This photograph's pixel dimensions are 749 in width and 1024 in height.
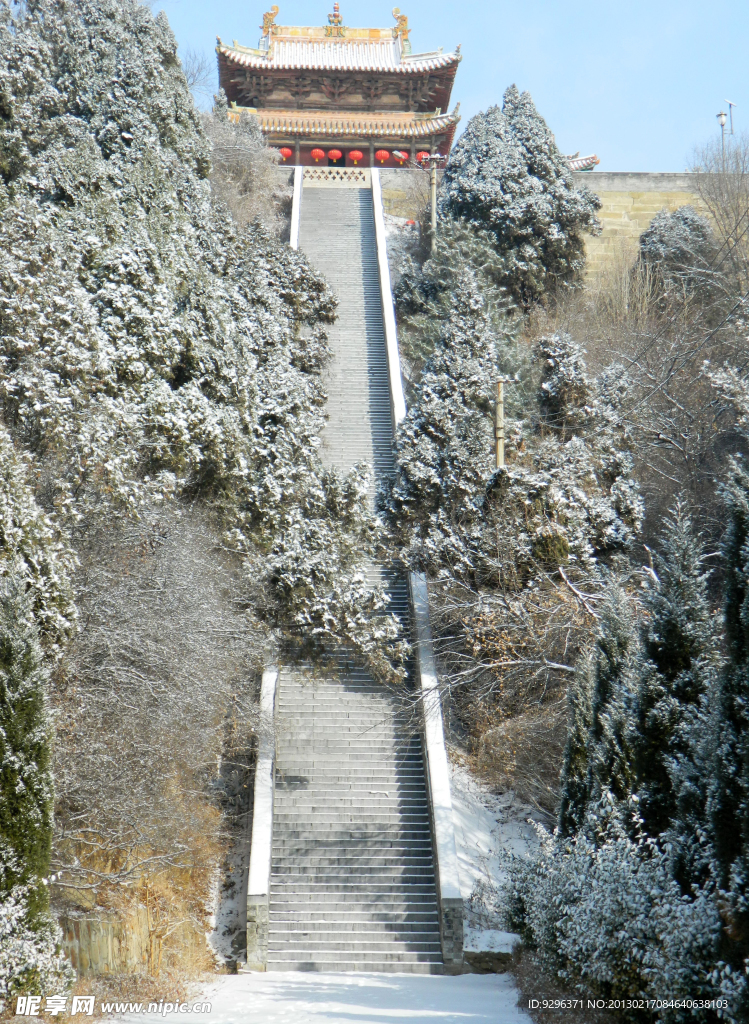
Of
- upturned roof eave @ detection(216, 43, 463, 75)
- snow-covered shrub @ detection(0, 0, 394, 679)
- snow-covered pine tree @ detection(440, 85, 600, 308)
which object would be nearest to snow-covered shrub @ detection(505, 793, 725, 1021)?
snow-covered shrub @ detection(0, 0, 394, 679)

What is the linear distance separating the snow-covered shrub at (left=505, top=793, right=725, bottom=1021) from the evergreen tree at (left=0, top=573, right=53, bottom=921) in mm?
4288

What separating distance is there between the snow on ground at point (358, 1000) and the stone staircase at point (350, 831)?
1.73ft

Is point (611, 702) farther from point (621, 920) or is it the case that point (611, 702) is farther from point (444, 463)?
point (444, 463)

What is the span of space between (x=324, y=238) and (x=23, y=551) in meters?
20.0

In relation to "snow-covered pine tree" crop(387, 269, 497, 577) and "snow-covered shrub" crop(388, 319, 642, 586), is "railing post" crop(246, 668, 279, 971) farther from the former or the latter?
"snow-covered shrub" crop(388, 319, 642, 586)

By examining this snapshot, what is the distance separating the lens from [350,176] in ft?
99.2

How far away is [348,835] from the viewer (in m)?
12.1

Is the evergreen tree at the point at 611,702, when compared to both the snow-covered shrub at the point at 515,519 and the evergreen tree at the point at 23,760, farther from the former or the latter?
the evergreen tree at the point at 23,760

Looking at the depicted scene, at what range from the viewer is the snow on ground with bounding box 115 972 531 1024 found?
786cm

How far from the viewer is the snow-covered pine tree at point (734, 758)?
16.7ft

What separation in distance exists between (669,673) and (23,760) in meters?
5.46

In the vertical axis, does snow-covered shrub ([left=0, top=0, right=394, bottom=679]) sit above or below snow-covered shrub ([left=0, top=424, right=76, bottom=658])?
above

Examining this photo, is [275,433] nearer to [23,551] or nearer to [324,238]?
[23,551]

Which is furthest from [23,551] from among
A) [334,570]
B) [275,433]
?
[275,433]
